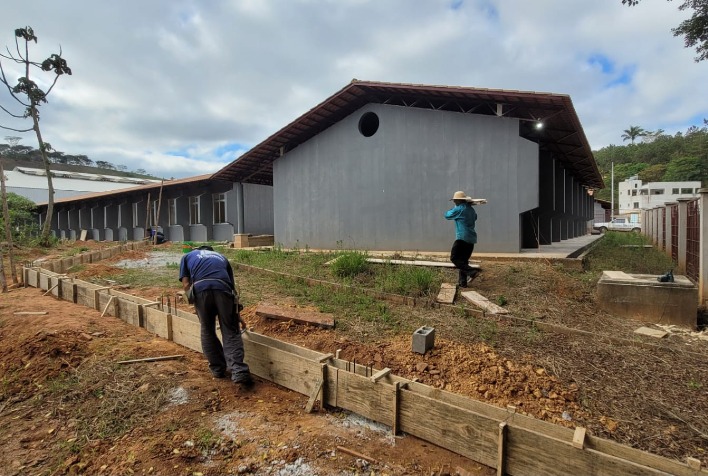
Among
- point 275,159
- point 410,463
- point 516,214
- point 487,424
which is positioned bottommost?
point 410,463

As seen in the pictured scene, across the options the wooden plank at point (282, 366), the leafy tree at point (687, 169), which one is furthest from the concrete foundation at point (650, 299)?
the leafy tree at point (687, 169)

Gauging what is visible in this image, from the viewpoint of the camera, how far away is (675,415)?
9.97ft

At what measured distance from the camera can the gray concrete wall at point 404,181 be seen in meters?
10.0

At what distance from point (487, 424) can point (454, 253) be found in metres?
4.77

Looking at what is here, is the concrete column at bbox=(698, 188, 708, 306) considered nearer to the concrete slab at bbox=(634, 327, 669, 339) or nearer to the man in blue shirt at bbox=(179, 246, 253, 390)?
the concrete slab at bbox=(634, 327, 669, 339)

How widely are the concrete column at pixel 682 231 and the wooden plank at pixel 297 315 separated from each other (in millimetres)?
7603

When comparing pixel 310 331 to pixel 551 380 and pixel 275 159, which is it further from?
pixel 275 159

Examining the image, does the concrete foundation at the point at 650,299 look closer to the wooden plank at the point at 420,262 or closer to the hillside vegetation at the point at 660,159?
the wooden plank at the point at 420,262

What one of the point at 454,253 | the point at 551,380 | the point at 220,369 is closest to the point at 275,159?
the point at 454,253

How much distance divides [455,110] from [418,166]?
186 cm

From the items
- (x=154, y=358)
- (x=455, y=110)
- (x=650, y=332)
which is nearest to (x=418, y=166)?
(x=455, y=110)

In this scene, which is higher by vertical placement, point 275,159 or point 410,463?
point 275,159

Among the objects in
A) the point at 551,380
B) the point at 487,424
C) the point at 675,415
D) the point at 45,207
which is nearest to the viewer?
the point at 487,424

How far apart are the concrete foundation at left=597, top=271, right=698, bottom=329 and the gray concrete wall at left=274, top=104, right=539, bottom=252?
438 cm
